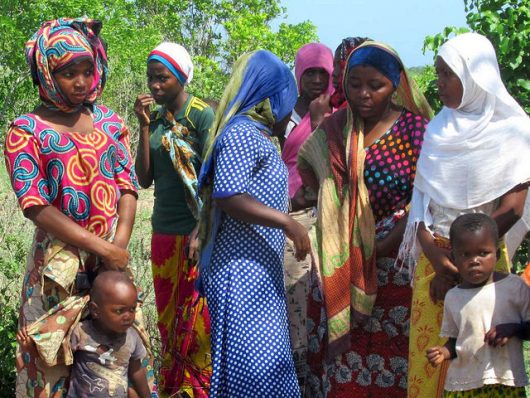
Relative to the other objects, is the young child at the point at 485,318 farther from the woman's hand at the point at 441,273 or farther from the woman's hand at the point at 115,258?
the woman's hand at the point at 115,258

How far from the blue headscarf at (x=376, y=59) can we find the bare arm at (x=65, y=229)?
1.52 meters

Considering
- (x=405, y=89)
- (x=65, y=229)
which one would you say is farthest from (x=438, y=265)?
(x=65, y=229)

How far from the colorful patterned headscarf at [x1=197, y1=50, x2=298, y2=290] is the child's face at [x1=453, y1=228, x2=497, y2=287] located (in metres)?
1.04

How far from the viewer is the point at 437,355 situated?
12.4ft

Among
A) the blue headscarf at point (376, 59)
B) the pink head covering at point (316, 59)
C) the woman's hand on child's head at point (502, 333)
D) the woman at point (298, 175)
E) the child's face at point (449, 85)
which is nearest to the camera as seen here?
the woman's hand on child's head at point (502, 333)

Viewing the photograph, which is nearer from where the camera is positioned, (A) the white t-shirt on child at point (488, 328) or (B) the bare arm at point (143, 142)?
(A) the white t-shirt on child at point (488, 328)

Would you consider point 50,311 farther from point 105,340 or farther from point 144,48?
point 144,48

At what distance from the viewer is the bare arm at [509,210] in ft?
13.1

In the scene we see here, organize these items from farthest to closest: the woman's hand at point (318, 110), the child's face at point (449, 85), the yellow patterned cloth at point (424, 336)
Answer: the woman's hand at point (318, 110), the yellow patterned cloth at point (424, 336), the child's face at point (449, 85)

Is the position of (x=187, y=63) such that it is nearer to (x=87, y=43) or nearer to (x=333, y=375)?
(x=87, y=43)

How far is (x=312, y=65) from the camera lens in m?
5.86

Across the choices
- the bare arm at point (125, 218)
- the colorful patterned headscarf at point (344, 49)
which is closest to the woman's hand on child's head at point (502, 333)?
the bare arm at point (125, 218)

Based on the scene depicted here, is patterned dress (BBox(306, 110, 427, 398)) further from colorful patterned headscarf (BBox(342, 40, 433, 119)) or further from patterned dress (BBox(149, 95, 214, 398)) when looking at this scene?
patterned dress (BBox(149, 95, 214, 398))

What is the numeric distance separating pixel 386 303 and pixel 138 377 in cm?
132
